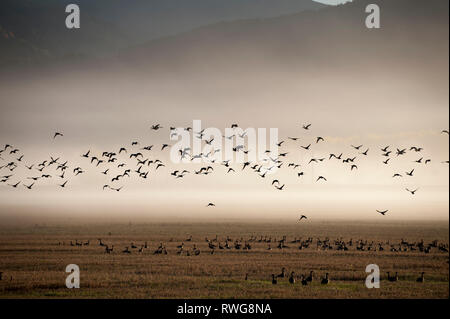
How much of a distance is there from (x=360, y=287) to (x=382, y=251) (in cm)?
3129

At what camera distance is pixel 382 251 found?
2899 inches

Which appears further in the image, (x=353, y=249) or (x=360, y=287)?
(x=353, y=249)

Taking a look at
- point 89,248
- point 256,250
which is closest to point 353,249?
point 256,250

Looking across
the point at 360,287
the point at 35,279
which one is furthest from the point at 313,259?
the point at 35,279

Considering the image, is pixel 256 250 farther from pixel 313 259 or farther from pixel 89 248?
pixel 89 248

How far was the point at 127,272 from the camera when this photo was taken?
50906mm

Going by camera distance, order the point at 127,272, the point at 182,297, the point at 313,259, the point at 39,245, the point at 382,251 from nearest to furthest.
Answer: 1. the point at 182,297
2. the point at 127,272
3. the point at 313,259
4. the point at 382,251
5. the point at 39,245
